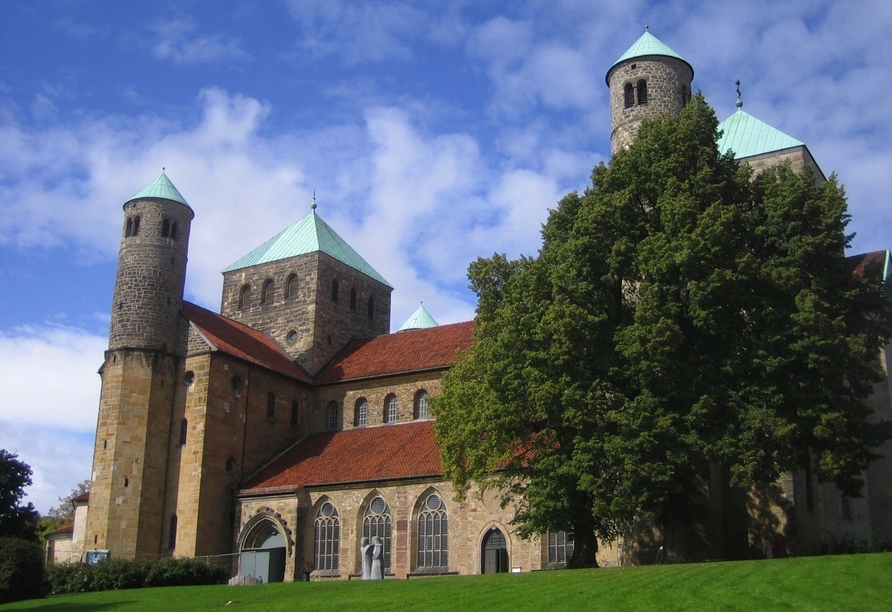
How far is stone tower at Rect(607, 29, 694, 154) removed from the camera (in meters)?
40.5

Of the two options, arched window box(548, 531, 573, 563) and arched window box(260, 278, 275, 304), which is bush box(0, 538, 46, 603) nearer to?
arched window box(548, 531, 573, 563)

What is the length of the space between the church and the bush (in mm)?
7445

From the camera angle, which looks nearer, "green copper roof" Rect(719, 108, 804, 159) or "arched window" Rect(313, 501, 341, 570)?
"arched window" Rect(313, 501, 341, 570)

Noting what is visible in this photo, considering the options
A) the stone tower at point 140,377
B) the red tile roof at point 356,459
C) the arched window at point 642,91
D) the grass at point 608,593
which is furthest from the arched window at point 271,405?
Answer: the arched window at point 642,91

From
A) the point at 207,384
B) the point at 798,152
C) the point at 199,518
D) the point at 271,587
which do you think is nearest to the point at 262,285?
the point at 207,384

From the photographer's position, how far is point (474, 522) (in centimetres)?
3625

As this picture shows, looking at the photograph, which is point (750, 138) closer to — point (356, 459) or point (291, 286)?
point (356, 459)

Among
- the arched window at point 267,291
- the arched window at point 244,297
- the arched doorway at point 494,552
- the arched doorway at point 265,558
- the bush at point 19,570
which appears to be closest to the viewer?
the bush at point 19,570

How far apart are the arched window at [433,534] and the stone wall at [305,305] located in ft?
43.4

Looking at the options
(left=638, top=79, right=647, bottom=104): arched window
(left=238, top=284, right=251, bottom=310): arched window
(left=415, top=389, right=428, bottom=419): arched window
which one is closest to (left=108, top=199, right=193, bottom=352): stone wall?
(left=238, top=284, right=251, bottom=310): arched window

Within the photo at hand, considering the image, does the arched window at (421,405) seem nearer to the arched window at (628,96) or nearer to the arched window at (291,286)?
the arched window at (291,286)

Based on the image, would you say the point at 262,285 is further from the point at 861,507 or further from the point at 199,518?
the point at 861,507

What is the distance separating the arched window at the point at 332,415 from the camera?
1847 inches

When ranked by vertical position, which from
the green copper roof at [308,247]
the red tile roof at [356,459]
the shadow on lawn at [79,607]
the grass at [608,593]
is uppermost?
the green copper roof at [308,247]
